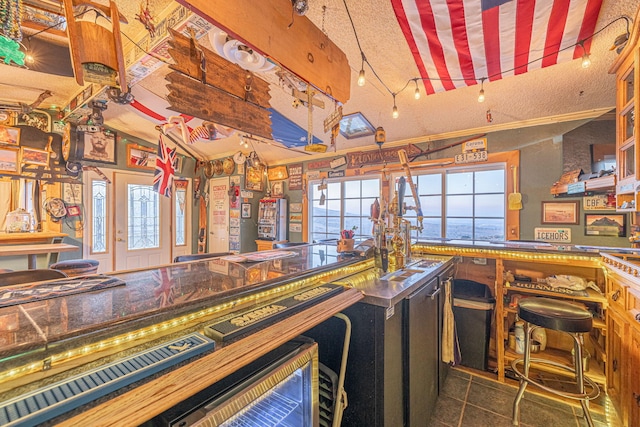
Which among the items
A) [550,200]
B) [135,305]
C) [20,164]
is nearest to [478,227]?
[550,200]

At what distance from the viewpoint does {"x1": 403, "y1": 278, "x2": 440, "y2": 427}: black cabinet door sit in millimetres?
1478

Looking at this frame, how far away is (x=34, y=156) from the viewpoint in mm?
4141

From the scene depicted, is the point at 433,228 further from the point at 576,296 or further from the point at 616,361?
the point at 616,361

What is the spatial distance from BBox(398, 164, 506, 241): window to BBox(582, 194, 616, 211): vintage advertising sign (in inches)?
28.9

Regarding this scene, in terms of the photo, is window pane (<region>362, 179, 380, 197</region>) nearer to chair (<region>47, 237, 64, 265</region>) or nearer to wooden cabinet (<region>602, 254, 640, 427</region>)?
wooden cabinet (<region>602, 254, 640, 427</region>)

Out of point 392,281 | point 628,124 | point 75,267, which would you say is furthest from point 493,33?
point 75,267

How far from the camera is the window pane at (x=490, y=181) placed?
349cm

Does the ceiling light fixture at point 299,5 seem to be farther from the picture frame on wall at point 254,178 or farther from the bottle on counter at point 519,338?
the picture frame on wall at point 254,178

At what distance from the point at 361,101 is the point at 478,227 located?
7.36 ft

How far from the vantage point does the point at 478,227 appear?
11.9 ft

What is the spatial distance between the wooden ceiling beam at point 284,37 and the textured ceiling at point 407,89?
0.64 meters

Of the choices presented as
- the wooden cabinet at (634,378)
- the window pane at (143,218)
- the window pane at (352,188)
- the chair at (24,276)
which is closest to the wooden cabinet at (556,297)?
the wooden cabinet at (634,378)

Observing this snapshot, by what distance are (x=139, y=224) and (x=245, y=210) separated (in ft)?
6.73

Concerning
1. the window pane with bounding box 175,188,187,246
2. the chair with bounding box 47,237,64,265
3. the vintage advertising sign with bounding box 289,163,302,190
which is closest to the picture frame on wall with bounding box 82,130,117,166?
the window pane with bounding box 175,188,187,246
